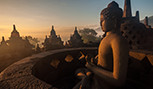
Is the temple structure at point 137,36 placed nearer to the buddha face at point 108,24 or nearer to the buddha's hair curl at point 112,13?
the buddha's hair curl at point 112,13

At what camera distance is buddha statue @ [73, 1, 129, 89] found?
1160 millimetres

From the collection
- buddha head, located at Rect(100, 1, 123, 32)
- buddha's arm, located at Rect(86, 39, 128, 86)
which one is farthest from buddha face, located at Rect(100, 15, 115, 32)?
buddha's arm, located at Rect(86, 39, 128, 86)

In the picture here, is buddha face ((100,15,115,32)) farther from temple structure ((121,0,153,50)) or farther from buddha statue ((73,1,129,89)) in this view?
temple structure ((121,0,153,50))

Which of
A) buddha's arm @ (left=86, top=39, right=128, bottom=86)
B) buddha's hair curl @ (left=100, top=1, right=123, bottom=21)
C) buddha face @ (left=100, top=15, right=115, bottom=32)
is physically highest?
buddha's hair curl @ (left=100, top=1, right=123, bottom=21)

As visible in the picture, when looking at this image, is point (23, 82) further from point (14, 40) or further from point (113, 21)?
point (14, 40)

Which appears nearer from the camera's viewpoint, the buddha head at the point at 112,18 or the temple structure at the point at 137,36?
the buddha head at the point at 112,18

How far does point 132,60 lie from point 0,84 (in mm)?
4610

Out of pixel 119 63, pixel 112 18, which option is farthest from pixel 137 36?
pixel 119 63

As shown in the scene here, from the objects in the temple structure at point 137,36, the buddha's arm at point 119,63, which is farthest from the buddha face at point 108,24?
the temple structure at point 137,36

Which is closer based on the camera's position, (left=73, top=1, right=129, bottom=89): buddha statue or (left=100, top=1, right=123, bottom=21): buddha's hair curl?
(left=73, top=1, right=129, bottom=89): buddha statue

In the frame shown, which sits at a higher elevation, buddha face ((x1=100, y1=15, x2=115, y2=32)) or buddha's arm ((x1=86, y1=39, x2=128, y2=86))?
buddha face ((x1=100, y1=15, x2=115, y2=32))

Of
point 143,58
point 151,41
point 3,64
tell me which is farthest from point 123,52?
point 3,64

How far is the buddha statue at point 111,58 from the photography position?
3.81ft

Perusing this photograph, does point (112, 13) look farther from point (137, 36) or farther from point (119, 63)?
point (137, 36)
